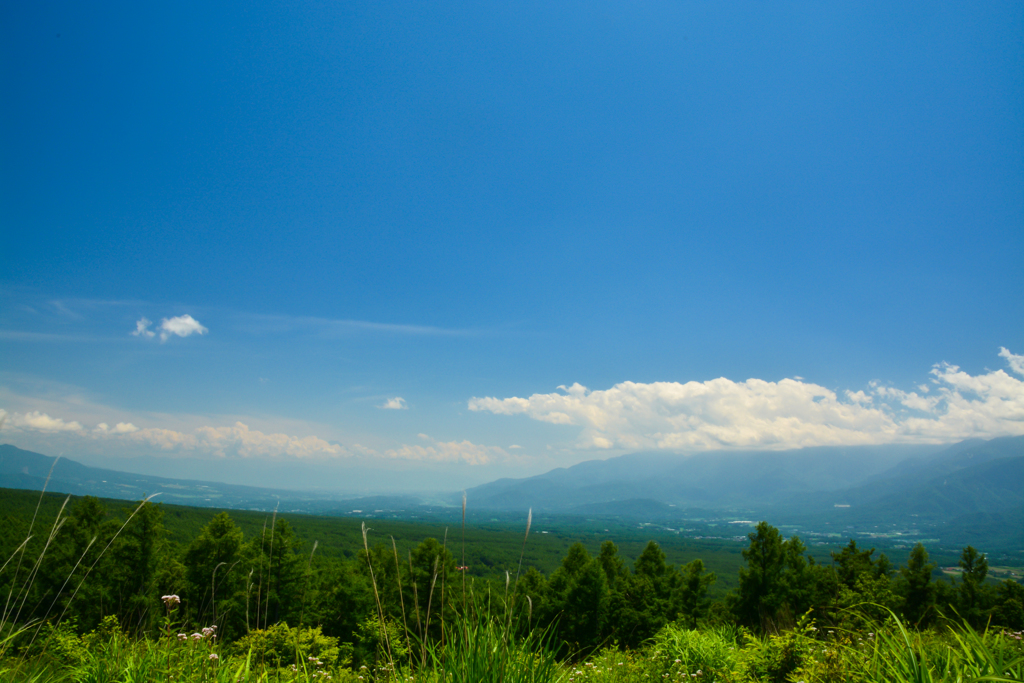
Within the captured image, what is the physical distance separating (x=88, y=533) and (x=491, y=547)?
9859cm

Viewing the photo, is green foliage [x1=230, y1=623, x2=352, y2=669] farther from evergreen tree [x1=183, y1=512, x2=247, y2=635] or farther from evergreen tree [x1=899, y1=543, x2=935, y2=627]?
evergreen tree [x1=899, y1=543, x2=935, y2=627]

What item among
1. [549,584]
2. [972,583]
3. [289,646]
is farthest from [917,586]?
[289,646]

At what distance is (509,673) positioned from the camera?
2.61 meters

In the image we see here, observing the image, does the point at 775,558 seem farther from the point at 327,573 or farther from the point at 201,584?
the point at 201,584

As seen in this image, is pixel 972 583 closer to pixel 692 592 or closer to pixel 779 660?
pixel 692 592

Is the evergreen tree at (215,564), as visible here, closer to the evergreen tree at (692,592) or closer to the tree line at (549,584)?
the tree line at (549,584)

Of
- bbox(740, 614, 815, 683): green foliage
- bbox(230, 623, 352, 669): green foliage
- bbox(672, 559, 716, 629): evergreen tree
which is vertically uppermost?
bbox(740, 614, 815, 683): green foliage

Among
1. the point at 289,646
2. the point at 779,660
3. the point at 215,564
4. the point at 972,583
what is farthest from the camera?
the point at 972,583

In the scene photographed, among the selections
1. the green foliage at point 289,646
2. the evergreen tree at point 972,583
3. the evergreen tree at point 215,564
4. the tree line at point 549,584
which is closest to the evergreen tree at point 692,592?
the tree line at point 549,584

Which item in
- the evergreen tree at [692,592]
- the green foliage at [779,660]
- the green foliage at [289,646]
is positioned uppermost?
the green foliage at [779,660]

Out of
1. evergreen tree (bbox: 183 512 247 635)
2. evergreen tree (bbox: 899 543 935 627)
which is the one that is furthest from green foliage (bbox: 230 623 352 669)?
evergreen tree (bbox: 899 543 935 627)

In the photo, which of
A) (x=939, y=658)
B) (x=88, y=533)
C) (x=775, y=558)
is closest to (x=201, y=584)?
(x=88, y=533)

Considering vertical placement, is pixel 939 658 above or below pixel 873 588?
above

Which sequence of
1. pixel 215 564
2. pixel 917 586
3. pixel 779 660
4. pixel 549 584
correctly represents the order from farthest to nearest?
1. pixel 549 584
2. pixel 917 586
3. pixel 215 564
4. pixel 779 660
